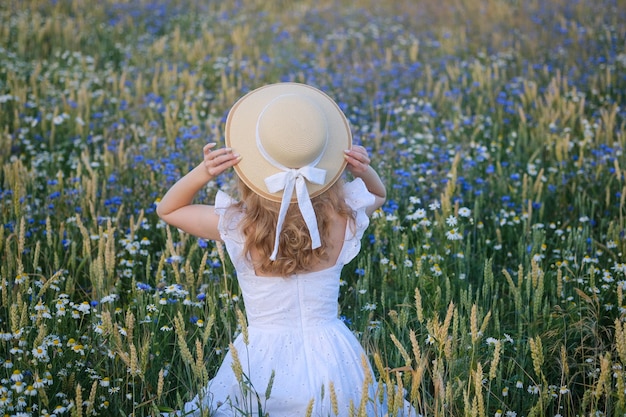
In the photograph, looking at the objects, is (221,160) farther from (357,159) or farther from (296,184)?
(357,159)

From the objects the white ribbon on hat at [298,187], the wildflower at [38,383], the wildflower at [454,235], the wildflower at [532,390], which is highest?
the white ribbon on hat at [298,187]

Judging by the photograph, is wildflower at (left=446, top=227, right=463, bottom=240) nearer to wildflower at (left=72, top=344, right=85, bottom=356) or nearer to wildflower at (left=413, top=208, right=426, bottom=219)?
wildflower at (left=413, top=208, right=426, bottom=219)

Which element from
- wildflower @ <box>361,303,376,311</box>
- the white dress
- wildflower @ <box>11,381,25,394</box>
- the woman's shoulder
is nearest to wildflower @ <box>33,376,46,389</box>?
wildflower @ <box>11,381,25,394</box>

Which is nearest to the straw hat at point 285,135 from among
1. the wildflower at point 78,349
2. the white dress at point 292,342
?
the white dress at point 292,342

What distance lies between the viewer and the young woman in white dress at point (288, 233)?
2.60m

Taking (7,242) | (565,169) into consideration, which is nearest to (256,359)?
(7,242)

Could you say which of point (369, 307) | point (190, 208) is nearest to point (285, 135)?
point (190, 208)

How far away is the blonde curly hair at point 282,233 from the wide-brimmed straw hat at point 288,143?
112 millimetres

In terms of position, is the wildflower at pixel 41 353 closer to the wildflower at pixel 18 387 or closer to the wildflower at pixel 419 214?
the wildflower at pixel 18 387

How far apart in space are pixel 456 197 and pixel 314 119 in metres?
Result: 2.30

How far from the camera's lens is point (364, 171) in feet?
9.39

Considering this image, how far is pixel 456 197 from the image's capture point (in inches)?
184

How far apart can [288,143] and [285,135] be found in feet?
0.10

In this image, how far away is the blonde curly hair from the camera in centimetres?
276
